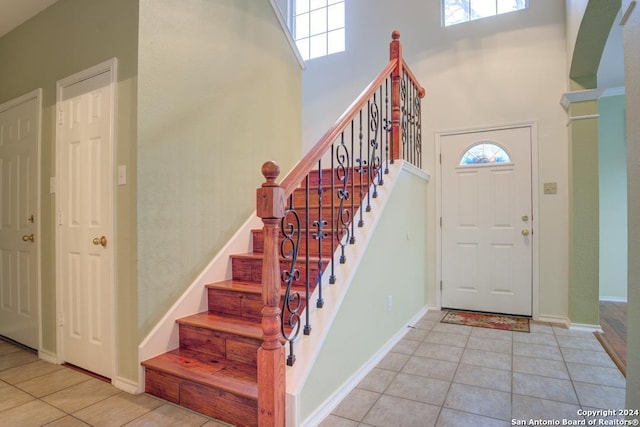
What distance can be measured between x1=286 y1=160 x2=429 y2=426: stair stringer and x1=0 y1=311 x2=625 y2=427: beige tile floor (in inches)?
8.9

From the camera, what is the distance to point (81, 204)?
243 cm

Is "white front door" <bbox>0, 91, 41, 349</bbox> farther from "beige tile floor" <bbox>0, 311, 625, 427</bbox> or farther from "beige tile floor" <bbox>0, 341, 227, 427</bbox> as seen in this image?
"beige tile floor" <bbox>0, 341, 227, 427</bbox>

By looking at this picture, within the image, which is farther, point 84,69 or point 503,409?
point 84,69

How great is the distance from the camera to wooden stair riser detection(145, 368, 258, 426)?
1.72m

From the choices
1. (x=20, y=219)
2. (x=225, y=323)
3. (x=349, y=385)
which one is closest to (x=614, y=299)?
(x=349, y=385)

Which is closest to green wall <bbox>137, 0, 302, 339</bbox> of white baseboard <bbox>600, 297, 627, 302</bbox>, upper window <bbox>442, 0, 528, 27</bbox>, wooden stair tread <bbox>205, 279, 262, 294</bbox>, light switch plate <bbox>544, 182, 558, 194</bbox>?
wooden stair tread <bbox>205, 279, 262, 294</bbox>

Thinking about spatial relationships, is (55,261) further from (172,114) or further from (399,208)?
(399,208)

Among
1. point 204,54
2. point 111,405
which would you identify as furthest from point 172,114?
point 111,405

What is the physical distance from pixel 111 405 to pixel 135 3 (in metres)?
2.32

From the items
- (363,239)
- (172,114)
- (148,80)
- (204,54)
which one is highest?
(204,54)

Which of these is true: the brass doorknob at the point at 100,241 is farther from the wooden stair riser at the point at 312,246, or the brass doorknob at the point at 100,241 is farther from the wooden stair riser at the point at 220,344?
the wooden stair riser at the point at 312,246

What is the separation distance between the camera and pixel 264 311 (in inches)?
61.1

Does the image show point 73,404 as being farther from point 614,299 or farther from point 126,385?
point 614,299

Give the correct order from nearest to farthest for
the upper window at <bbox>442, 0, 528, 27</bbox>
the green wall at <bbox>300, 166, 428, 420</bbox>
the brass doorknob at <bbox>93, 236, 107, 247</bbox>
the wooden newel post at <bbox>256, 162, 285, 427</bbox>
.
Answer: the wooden newel post at <bbox>256, 162, 285, 427</bbox>
the green wall at <bbox>300, 166, 428, 420</bbox>
the brass doorknob at <bbox>93, 236, 107, 247</bbox>
the upper window at <bbox>442, 0, 528, 27</bbox>
